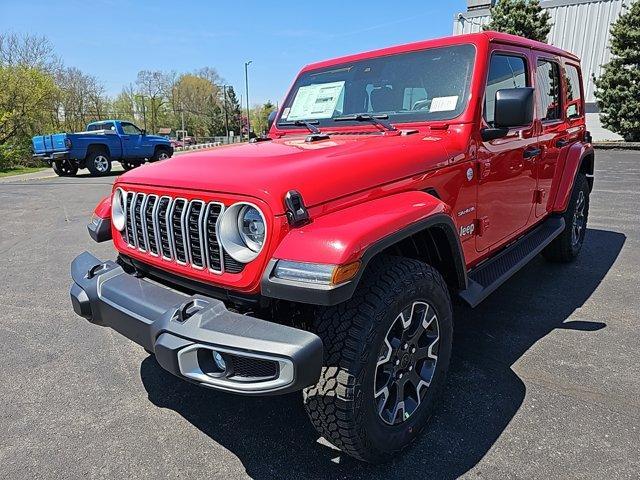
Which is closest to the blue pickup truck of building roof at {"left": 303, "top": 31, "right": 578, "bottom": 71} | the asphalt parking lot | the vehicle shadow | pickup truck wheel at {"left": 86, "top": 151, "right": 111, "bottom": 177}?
pickup truck wheel at {"left": 86, "top": 151, "right": 111, "bottom": 177}

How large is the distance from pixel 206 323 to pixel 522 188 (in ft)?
8.95

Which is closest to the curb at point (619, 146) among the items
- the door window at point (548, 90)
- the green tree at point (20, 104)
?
the door window at point (548, 90)

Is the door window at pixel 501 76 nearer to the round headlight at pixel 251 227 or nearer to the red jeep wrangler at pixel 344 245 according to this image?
the red jeep wrangler at pixel 344 245

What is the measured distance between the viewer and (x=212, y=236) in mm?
1985

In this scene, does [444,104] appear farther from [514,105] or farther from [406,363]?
[406,363]

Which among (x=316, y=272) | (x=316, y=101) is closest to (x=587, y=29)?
(x=316, y=101)

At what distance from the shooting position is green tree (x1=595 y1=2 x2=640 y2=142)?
64.0 ft

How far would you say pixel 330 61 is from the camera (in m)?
3.72

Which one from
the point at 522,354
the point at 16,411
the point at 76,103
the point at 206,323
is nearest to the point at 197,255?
the point at 206,323

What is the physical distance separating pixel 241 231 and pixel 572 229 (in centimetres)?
404

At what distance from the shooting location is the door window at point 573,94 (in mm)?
4477

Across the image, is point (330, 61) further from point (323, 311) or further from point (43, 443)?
point (43, 443)

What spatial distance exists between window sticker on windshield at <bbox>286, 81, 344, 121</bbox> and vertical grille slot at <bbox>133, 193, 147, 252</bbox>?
155 centimetres

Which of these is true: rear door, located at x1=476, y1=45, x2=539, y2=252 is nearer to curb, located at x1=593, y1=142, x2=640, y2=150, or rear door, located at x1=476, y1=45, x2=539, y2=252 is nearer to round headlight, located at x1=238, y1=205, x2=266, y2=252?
round headlight, located at x1=238, y1=205, x2=266, y2=252
